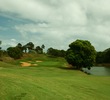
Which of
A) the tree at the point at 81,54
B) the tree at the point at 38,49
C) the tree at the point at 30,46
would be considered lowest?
the tree at the point at 81,54

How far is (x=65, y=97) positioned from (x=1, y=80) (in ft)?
16.2

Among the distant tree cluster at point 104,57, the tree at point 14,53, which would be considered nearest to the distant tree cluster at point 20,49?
the tree at point 14,53

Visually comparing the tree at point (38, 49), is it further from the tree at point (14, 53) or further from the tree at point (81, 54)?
the tree at point (81, 54)

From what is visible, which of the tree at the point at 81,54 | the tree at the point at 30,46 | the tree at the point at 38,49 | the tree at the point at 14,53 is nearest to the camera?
the tree at the point at 81,54

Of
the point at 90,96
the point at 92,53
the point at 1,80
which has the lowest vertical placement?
the point at 90,96

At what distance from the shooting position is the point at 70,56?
55.0m

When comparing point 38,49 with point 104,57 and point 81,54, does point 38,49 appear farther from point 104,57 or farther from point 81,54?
point 81,54

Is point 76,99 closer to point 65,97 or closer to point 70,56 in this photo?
point 65,97

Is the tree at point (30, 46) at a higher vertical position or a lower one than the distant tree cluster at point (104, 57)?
higher

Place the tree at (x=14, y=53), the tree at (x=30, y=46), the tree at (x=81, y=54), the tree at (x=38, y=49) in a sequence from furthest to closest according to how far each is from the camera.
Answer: the tree at (x=38, y=49) → the tree at (x=30, y=46) → the tree at (x=14, y=53) → the tree at (x=81, y=54)

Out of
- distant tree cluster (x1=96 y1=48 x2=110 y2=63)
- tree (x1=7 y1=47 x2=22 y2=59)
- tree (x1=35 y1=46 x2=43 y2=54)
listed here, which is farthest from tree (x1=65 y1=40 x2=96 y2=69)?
tree (x1=35 y1=46 x2=43 y2=54)

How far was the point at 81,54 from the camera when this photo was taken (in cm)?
5447

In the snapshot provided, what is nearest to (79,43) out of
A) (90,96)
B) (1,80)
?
(90,96)

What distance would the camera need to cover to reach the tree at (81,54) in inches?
2146
